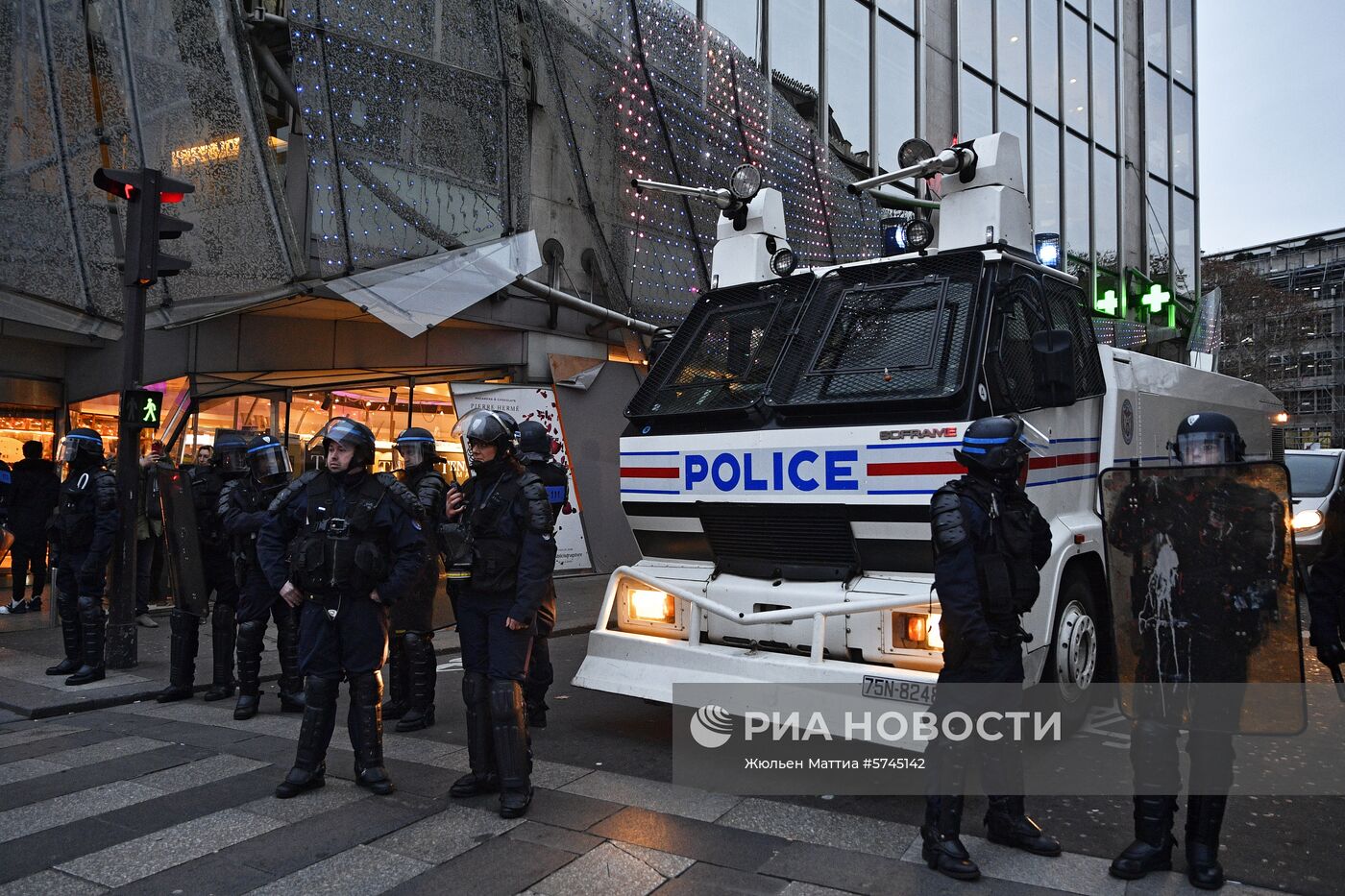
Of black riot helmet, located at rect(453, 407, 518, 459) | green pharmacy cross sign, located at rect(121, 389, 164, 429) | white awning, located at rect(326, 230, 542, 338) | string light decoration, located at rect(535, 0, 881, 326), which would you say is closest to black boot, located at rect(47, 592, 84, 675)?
green pharmacy cross sign, located at rect(121, 389, 164, 429)

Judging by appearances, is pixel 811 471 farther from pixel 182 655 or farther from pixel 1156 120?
pixel 1156 120

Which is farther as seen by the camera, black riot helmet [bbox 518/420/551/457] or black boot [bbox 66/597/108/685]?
black boot [bbox 66/597/108/685]

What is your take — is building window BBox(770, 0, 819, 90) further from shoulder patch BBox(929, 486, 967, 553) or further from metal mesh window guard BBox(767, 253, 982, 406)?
shoulder patch BBox(929, 486, 967, 553)

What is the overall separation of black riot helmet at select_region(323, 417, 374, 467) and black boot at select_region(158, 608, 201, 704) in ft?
9.75

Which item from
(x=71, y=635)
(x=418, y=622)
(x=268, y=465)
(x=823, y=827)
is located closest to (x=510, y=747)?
(x=823, y=827)

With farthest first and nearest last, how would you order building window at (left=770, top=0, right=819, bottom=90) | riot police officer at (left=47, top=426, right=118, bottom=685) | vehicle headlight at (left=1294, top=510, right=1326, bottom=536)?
building window at (left=770, top=0, right=819, bottom=90) < vehicle headlight at (left=1294, top=510, right=1326, bottom=536) < riot police officer at (left=47, top=426, right=118, bottom=685)

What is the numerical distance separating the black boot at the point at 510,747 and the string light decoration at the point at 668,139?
10.7m

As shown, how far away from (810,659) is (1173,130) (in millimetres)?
31634

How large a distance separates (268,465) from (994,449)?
16.4ft

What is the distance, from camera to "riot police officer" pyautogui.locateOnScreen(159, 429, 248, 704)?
23.7 ft

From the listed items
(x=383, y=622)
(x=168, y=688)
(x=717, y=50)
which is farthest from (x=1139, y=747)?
(x=717, y=50)

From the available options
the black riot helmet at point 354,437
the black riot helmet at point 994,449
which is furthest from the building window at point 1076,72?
the black riot helmet at point 354,437

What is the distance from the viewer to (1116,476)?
4195mm

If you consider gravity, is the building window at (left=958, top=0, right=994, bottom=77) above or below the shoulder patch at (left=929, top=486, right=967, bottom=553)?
above
